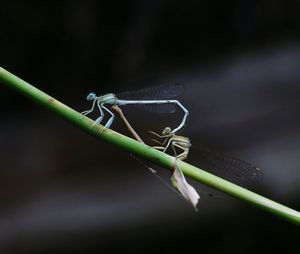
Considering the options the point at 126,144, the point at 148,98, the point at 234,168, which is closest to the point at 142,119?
the point at 148,98

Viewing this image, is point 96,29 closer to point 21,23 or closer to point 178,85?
point 21,23

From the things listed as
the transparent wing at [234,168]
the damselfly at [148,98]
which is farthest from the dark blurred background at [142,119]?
the transparent wing at [234,168]

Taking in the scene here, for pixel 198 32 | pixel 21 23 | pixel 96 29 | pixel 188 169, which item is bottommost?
pixel 188 169

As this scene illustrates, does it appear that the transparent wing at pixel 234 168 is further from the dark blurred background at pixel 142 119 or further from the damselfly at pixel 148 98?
the dark blurred background at pixel 142 119

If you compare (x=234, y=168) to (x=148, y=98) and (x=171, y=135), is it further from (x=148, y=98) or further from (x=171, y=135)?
(x=148, y=98)

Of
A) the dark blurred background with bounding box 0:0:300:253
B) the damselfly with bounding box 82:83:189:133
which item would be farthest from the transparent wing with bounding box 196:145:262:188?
the dark blurred background with bounding box 0:0:300:253

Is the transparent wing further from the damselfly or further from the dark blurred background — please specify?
the dark blurred background

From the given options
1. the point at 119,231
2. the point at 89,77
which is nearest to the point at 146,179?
the point at 119,231
